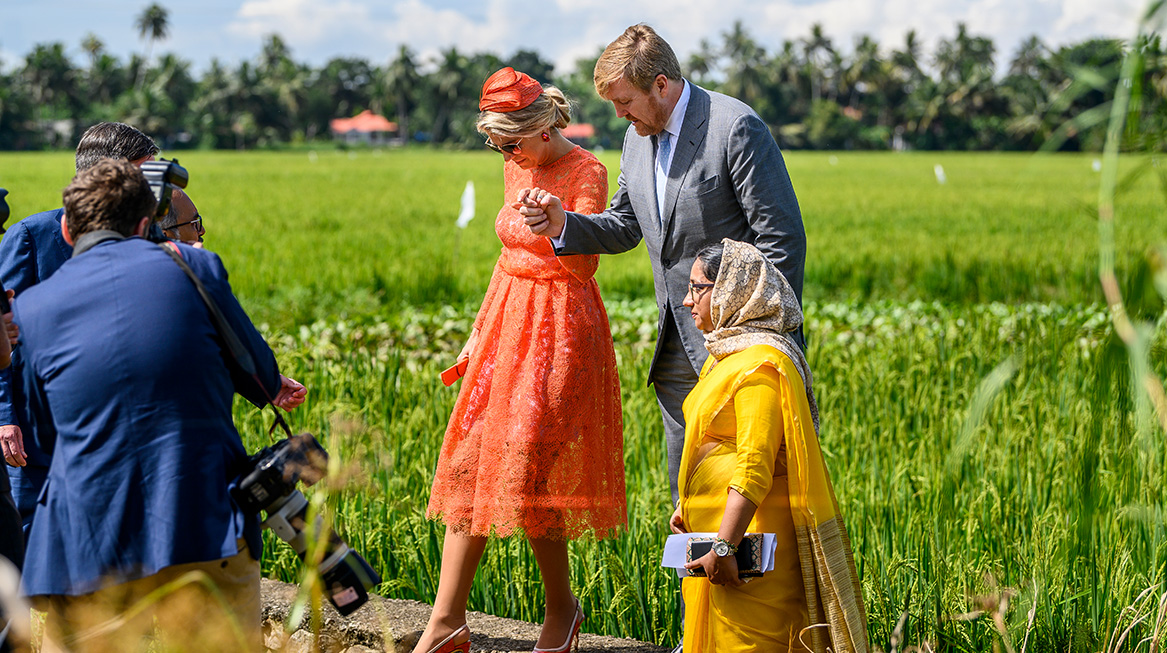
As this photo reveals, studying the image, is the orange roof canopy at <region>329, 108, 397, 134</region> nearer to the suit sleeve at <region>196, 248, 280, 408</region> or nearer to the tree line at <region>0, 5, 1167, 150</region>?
the tree line at <region>0, 5, 1167, 150</region>

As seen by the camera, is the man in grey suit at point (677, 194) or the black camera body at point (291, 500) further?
the man in grey suit at point (677, 194)

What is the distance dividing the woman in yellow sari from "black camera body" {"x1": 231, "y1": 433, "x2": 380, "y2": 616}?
71cm

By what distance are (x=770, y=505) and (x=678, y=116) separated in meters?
1.08

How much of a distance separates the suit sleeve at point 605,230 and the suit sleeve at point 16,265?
128 cm

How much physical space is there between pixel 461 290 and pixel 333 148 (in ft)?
212

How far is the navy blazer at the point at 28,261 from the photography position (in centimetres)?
241

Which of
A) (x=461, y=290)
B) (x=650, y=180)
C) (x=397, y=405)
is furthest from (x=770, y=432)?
(x=461, y=290)

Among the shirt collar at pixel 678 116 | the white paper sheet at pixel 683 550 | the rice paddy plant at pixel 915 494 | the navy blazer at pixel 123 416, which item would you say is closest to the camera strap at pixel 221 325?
the navy blazer at pixel 123 416

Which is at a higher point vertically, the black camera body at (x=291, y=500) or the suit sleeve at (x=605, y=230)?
the suit sleeve at (x=605, y=230)

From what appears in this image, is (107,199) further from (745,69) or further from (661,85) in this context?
(745,69)

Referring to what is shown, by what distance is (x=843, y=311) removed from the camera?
26.6ft

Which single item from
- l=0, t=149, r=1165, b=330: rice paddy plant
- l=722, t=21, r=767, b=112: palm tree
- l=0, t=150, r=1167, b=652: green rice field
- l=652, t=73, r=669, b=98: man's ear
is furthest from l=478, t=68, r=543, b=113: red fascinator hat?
l=722, t=21, r=767, b=112: palm tree

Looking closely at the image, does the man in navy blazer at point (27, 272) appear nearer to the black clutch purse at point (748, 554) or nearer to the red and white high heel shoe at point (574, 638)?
the red and white high heel shoe at point (574, 638)

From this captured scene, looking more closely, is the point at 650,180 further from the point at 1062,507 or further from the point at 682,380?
the point at 1062,507
